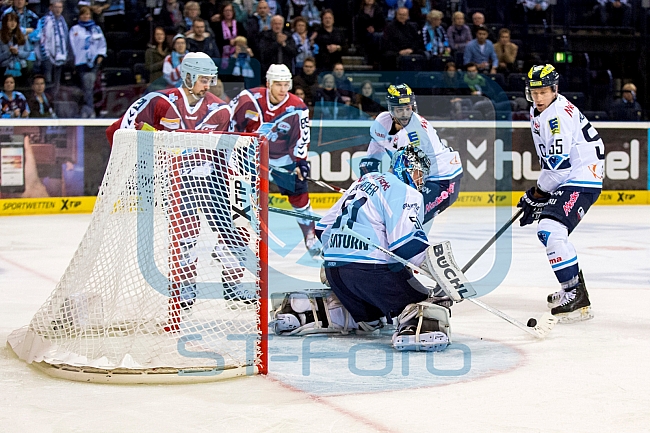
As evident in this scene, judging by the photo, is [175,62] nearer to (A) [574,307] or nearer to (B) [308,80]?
(B) [308,80]

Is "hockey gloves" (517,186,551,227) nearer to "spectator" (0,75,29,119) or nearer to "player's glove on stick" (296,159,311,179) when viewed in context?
"player's glove on stick" (296,159,311,179)

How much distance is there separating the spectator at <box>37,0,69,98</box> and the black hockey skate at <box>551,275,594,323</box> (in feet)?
22.6

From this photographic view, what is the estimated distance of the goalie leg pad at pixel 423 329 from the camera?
12.4 feet

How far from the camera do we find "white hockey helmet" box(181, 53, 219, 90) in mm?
4578

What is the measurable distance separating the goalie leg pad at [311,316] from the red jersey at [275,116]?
9.04 feet

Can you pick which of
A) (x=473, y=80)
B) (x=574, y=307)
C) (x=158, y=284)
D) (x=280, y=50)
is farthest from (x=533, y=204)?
(x=473, y=80)

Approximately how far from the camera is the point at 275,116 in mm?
6840

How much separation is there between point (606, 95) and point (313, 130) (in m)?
4.29

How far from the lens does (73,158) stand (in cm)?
980

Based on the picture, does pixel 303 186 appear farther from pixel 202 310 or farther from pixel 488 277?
pixel 202 310

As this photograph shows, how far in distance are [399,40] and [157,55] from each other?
301cm

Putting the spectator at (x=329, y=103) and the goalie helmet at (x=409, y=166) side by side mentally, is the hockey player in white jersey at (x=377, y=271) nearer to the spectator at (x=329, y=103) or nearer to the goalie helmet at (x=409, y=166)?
the goalie helmet at (x=409, y=166)

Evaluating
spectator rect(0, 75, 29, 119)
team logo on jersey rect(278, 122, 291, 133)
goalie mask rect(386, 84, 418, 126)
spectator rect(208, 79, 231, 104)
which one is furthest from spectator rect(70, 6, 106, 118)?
goalie mask rect(386, 84, 418, 126)

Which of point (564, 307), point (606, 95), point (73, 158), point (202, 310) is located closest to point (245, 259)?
point (202, 310)
